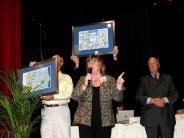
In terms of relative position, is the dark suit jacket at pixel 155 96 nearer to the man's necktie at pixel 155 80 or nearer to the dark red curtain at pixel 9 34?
the man's necktie at pixel 155 80

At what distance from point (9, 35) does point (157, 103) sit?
2.28m

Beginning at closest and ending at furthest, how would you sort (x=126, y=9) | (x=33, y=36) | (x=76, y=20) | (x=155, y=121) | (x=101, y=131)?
1. (x=101, y=131)
2. (x=155, y=121)
3. (x=33, y=36)
4. (x=76, y=20)
5. (x=126, y=9)

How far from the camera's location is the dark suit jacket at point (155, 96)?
4.66m

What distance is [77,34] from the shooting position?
4695mm

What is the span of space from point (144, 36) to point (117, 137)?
3498 millimetres

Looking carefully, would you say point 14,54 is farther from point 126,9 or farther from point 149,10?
point 149,10

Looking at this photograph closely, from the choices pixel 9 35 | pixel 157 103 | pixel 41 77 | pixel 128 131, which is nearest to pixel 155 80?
pixel 157 103

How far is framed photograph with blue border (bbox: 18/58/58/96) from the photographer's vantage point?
4.25 metres

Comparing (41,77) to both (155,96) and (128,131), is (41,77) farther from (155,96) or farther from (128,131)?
(128,131)

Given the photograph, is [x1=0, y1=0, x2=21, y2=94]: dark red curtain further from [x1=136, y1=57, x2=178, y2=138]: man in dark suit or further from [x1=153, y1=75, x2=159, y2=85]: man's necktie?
[x1=153, y1=75, x2=159, y2=85]: man's necktie

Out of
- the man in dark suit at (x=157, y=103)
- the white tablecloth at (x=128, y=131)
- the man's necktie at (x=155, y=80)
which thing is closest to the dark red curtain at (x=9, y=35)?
the white tablecloth at (x=128, y=131)

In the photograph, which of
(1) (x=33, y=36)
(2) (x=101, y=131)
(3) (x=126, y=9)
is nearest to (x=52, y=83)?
(2) (x=101, y=131)

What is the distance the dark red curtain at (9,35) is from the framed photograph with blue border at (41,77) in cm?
69

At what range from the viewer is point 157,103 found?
463 cm
